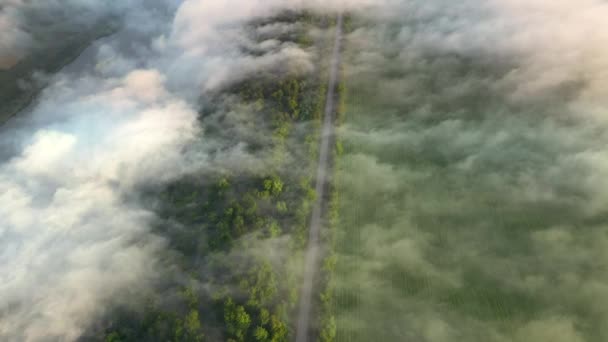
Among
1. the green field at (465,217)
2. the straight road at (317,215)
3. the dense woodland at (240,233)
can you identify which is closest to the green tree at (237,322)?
the dense woodland at (240,233)

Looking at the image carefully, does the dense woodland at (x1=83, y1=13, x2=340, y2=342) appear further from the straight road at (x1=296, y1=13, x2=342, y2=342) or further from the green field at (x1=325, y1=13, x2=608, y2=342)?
the green field at (x1=325, y1=13, x2=608, y2=342)

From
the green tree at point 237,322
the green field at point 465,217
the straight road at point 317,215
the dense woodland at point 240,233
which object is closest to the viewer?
the green tree at point 237,322

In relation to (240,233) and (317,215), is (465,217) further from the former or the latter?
(240,233)

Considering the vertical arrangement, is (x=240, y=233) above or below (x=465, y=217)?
above

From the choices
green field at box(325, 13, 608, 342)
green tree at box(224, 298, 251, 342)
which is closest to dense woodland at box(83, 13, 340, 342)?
green tree at box(224, 298, 251, 342)

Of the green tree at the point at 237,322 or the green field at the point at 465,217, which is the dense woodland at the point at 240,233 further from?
the green field at the point at 465,217

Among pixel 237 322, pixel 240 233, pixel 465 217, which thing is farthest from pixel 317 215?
pixel 465 217
